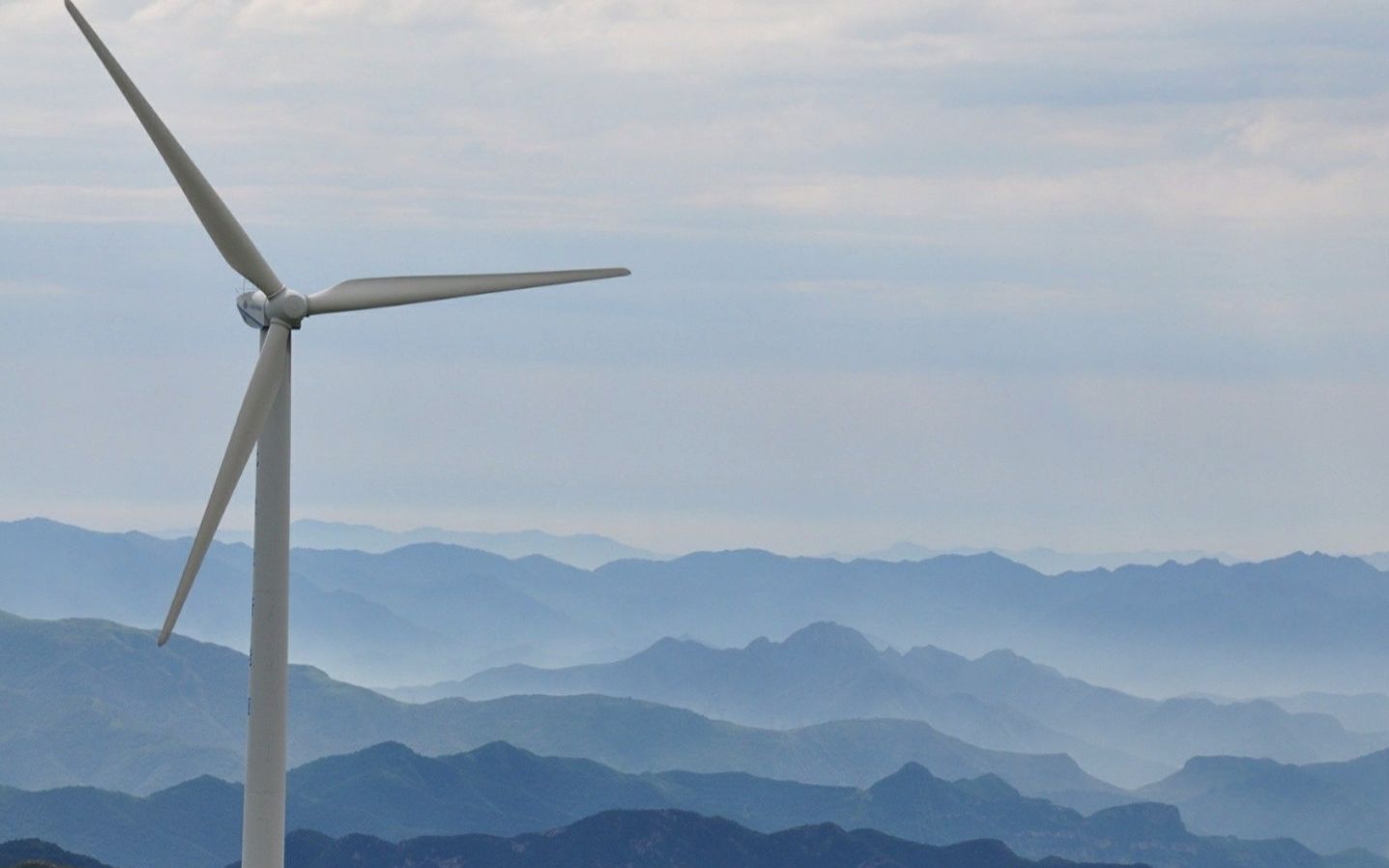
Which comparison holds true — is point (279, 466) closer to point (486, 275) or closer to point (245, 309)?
point (245, 309)

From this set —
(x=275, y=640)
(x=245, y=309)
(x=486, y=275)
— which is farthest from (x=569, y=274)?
(x=275, y=640)

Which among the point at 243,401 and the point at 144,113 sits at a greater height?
the point at 144,113

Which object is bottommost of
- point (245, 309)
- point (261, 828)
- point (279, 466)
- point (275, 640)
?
point (261, 828)

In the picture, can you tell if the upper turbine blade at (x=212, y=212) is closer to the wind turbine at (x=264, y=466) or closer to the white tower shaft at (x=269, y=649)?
the wind turbine at (x=264, y=466)

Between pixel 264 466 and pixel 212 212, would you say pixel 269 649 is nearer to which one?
pixel 264 466

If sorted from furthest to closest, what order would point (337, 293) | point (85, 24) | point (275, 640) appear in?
point (337, 293)
point (275, 640)
point (85, 24)

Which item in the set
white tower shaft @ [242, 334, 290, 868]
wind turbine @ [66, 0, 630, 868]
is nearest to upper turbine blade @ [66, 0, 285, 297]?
wind turbine @ [66, 0, 630, 868]

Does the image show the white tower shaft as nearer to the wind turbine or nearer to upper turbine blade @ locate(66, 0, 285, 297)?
the wind turbine

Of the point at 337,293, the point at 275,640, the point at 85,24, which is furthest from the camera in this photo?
the point at 337,293

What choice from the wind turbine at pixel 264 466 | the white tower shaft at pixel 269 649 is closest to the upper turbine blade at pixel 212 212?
the wind turbine at pixel 264 466
